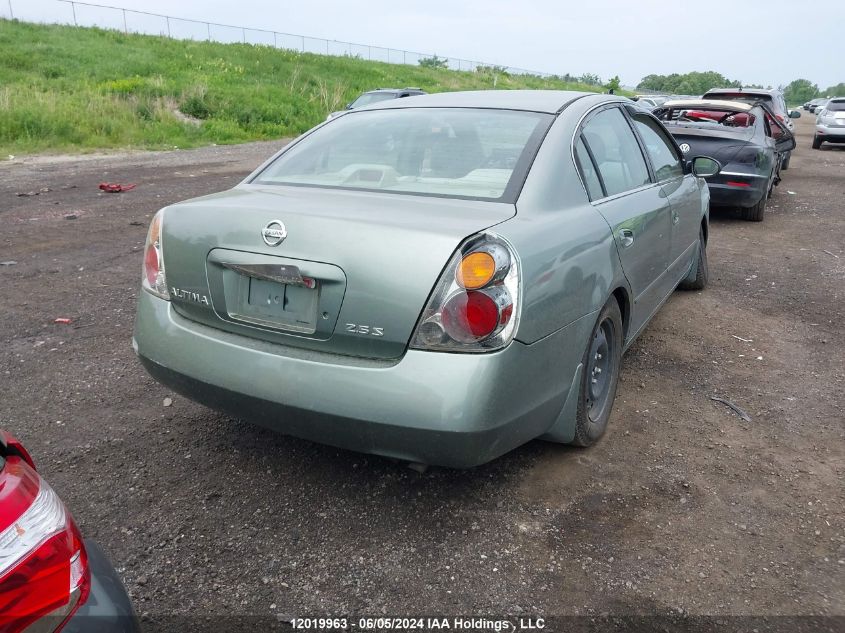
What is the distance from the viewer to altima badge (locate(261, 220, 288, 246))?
244 centimetres

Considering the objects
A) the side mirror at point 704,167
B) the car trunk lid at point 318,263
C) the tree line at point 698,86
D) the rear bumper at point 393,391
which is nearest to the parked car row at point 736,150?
the side mirror at point 704,167

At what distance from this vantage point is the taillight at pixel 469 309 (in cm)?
227

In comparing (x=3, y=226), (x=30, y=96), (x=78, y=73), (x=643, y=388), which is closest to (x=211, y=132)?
(x=30, y=96)

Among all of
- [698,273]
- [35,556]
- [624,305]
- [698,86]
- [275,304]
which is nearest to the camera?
[35,556]

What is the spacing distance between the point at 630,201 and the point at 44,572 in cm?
298

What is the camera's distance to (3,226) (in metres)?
7.57

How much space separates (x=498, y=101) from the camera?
3.50 meters

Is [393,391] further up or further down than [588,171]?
further down

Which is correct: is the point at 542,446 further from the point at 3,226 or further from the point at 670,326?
the point at 3,226

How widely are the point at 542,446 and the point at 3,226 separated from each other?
6829mm

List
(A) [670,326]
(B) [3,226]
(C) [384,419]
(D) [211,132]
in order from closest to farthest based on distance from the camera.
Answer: (C) [384,419] < (A) [670,326] < (B) [3,226] < (D) [211,132]

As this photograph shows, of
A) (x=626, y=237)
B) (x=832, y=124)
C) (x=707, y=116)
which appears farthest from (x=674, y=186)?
(x=832, y=124)

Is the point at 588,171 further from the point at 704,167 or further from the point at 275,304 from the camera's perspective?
the point at 704,167

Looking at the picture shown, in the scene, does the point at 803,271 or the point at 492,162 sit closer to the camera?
the point at 492,162
